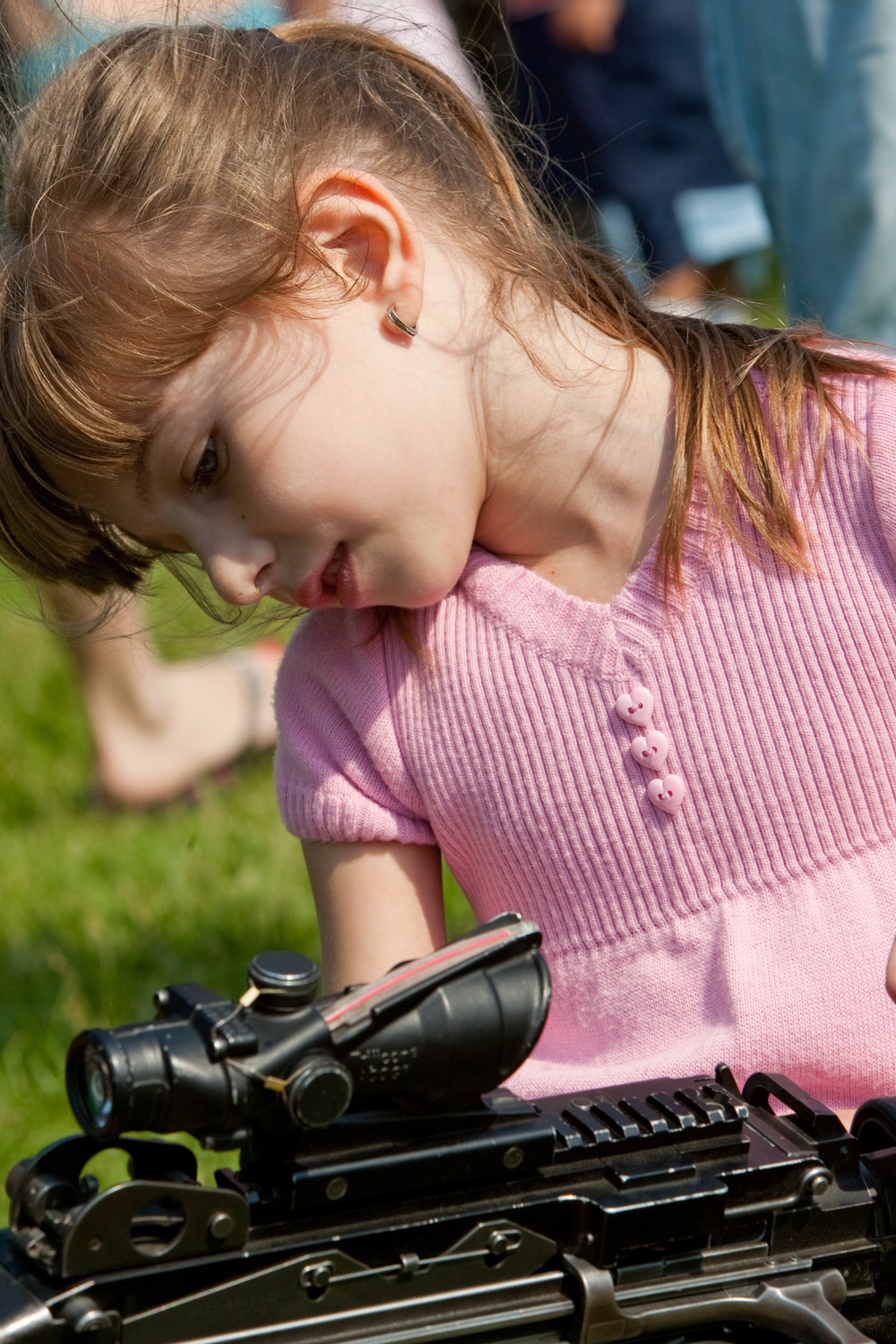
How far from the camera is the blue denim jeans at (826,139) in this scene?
8.98ft

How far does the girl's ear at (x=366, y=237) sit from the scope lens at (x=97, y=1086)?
0.80m

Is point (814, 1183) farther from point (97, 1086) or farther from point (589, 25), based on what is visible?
point (589, 25)

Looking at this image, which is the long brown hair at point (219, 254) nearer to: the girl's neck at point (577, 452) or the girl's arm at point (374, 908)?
the girl's neck at point (577, 452)

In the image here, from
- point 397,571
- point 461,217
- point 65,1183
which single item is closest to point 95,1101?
point 65,1183

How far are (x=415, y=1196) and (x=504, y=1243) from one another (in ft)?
0.23

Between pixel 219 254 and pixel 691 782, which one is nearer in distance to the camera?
pixel 219 254

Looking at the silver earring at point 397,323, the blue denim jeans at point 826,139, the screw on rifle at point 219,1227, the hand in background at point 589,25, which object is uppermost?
the hand in background at point 589,25

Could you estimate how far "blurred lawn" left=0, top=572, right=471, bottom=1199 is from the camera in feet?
8.96

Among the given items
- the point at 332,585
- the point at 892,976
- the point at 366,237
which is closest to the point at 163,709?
the point at 332,585

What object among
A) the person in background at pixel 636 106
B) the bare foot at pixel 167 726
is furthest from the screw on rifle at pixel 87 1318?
the person in background at pixel 636 106

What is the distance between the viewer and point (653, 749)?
70.3 inches

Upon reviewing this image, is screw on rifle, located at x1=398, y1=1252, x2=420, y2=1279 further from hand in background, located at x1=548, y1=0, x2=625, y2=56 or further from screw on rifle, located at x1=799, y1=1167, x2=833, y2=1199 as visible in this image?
hand in background, located at x1=548, y1=0, x2=625, y2=56

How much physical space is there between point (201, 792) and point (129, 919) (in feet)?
2.20

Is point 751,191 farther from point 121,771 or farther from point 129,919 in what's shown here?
point 129,919
